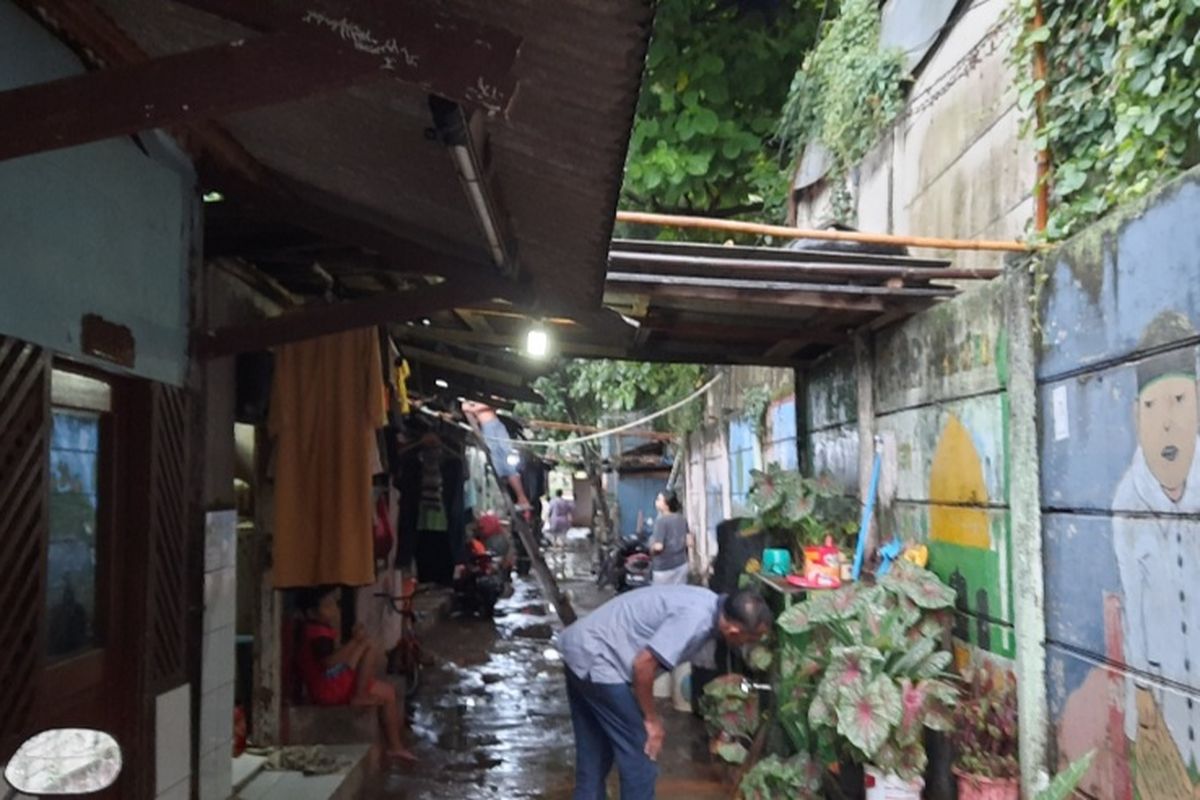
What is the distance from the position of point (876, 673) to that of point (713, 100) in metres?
8.62

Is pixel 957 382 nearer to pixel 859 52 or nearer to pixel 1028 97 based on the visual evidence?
pixel 1028 97

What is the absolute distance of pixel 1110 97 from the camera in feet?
15.2

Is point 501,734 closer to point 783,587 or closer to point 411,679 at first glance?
point 411,679

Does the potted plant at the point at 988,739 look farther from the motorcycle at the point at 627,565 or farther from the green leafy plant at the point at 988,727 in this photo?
the motorcycle at the point at 627,565

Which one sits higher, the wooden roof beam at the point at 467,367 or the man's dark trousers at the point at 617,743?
the wooden roof beam at the point at 467,367

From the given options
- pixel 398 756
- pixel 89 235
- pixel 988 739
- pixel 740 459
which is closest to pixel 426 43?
pixel 89 235

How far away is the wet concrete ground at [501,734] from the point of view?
746 centimetres

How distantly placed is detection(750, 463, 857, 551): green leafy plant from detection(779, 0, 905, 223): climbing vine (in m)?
3.38

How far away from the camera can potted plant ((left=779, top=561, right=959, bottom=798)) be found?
514cm

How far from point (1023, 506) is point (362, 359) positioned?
421cm

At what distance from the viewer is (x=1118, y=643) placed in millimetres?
4184

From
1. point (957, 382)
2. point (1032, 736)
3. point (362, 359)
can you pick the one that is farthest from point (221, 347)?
point (1032, 736)

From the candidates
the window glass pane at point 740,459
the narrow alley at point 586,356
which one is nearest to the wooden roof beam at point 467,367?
the narrow alley at point 586,356

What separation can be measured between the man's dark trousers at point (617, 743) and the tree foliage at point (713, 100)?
7.56 meters
